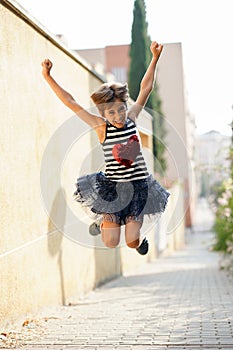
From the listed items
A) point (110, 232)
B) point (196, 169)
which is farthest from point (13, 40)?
point (196, 169)

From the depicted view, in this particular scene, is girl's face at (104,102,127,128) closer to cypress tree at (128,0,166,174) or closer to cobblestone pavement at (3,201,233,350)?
cobblestone pavement at (3,201,233,350)

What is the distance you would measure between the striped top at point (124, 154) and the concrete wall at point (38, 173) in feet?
3.52

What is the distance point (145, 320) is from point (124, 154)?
6.40ft

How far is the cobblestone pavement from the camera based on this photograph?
4.84 metres

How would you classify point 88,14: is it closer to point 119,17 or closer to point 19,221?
point 119,17

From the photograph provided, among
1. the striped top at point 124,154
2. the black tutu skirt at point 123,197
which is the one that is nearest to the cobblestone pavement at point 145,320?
the black tutu skirt at point 123,197

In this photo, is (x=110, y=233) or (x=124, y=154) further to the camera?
(x=110, y=233)

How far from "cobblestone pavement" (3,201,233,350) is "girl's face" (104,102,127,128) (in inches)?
63.7

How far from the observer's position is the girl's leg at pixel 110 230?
4914 millimetres

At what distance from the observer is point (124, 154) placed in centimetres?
473

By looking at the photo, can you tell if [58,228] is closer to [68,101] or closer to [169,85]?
[68,101]

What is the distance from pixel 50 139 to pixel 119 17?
2.58 metres

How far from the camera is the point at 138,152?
4.83 meters

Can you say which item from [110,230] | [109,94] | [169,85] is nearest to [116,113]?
[109,94]
